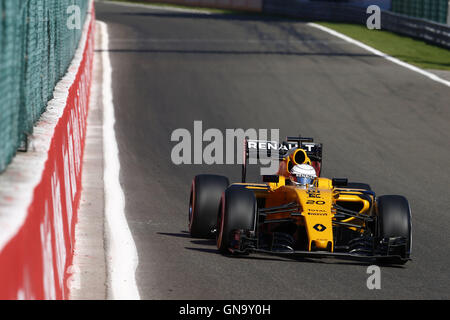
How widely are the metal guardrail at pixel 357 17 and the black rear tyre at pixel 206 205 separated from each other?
79.1 ft

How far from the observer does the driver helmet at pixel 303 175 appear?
32.5 ft

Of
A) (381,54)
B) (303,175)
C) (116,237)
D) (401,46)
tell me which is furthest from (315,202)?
(401,46)

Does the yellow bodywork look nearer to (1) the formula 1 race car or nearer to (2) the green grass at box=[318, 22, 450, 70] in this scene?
(1) the formula 1 race car

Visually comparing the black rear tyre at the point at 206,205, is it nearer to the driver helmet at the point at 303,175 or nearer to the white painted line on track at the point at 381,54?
the driver helmet at the point at 303,175

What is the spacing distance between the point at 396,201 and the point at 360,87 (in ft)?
52.8

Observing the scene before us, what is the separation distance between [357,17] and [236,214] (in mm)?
34585

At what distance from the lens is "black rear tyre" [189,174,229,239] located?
33.1ft

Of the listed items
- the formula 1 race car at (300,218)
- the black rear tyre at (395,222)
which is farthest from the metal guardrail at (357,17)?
the black rear tyre at (395,222)

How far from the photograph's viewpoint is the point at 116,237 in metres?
9.88

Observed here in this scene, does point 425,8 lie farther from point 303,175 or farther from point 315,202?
point 315,202

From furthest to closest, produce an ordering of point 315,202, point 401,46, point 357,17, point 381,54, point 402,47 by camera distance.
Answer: point 357,17 → point 401,46 → point 402,47 → point 381,54 → point 315,202

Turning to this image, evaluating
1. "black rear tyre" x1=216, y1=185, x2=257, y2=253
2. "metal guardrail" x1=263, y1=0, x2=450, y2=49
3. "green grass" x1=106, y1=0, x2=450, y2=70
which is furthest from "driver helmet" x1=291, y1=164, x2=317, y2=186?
"metal guardrail" x1=263, y1=0, x2=450, y2=49
